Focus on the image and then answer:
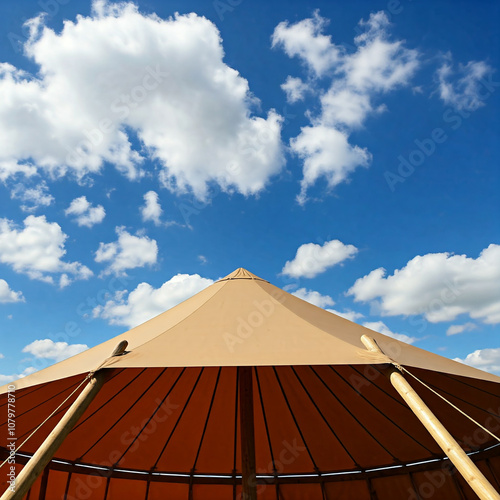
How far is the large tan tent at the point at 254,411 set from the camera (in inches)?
125

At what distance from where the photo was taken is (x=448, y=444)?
237 cm

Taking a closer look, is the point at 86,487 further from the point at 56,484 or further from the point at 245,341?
the point at 245,341

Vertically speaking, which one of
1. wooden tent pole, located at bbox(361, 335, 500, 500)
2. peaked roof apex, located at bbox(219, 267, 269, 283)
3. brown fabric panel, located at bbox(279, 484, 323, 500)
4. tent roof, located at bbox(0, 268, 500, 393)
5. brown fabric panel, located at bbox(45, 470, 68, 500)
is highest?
peaked roof apex, located at bbox(219, 267, 269, 283)

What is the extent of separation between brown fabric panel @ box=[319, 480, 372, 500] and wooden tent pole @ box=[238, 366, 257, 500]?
12.2 ft

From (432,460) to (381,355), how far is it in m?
4.99

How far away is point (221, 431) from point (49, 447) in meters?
4.39

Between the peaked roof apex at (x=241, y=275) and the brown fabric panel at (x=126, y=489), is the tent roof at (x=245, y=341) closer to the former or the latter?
the peaked roof apex at (x=241, y=275)

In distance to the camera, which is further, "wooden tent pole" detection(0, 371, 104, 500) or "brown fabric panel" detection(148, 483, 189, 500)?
"brown fabric panel" detection(148, 483, 189, 500)

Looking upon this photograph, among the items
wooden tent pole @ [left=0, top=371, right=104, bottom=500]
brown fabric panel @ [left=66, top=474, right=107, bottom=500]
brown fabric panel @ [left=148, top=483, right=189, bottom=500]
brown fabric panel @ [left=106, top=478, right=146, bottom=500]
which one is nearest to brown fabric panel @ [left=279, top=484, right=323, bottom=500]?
brown fabric panel @ [left=148, top=483, right=189, bottom=500]

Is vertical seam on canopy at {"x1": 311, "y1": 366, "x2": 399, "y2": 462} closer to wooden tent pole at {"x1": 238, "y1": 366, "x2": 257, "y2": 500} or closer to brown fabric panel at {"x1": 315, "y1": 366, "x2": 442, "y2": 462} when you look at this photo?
brown fabric panel at {"x1": 315, "y1": 366, "x2": 442, "y2": 462}

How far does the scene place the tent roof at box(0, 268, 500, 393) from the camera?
2.81 meters

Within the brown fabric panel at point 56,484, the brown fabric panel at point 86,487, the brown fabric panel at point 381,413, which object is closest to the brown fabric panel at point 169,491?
the brown fabric panel at point 86,487

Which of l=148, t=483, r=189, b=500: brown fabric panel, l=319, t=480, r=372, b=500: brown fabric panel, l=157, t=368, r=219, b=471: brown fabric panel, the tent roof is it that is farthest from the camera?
Answer: l=148, t=483, r=189, b=500: brown fabric panel

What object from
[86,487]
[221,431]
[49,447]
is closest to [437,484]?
[221,431]
